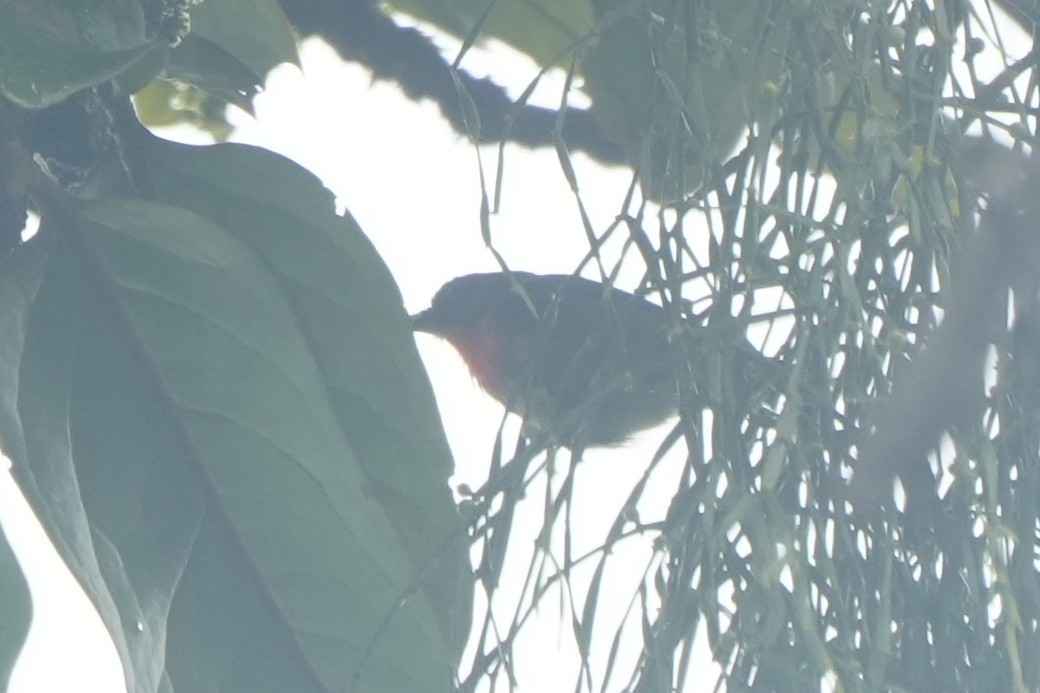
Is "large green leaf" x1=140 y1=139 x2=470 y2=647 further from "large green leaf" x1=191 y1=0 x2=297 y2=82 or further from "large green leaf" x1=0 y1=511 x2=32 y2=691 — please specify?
"large green leaf" x1=0 y1=511 x2=32 y2=691

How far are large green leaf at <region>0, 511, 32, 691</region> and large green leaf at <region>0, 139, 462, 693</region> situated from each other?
10cm

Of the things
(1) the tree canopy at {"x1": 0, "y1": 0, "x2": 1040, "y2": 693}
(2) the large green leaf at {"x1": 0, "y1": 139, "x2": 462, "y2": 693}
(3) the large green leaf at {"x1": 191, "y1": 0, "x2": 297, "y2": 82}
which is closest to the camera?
(1) the tree canopy at {"x1": 0, "y1": 0, "x2": 1040, "y2": 693}

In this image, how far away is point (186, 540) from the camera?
2.75ft

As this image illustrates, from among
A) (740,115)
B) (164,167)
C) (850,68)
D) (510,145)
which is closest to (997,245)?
(850,68)

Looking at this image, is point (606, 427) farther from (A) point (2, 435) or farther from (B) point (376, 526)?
(A) point (2, 435)

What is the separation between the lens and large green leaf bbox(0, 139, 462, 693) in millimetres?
826

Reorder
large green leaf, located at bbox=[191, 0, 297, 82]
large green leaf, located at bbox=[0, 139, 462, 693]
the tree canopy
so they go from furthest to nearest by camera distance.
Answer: large green leaf, located at bbox=[191, 0, 297, 82]
large green leaf, located at bbox=[0, 139, 462, 693]
the tree canopy

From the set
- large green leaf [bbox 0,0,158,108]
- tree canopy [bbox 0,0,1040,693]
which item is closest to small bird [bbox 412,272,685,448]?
tree canopy [bbox 0,0,1040,693]

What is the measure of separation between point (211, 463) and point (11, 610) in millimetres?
177

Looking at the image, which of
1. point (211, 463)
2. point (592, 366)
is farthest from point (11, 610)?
point (592, 366)

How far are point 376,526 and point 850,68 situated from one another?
36cm

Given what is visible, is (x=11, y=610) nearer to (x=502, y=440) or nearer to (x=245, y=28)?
(x=502, y=440)

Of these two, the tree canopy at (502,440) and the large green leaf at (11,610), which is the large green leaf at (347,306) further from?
the large green leaf at (11,610)

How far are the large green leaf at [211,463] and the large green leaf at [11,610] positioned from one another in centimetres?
10
